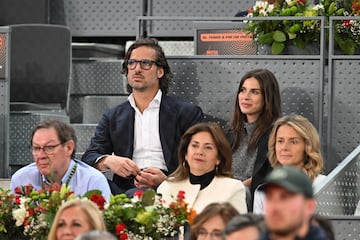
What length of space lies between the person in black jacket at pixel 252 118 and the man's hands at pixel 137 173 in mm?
511

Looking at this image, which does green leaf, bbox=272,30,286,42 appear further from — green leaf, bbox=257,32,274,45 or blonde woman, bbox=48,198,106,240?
blonde woman, bbox=48,198,106,240

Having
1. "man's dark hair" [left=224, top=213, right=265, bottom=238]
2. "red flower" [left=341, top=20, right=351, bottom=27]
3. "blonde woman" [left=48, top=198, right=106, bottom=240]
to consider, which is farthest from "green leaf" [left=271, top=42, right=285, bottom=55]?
"man's dark hair" [left=224, top=213, right=265, bottom=238]

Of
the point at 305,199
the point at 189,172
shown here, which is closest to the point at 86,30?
the point at 189,172

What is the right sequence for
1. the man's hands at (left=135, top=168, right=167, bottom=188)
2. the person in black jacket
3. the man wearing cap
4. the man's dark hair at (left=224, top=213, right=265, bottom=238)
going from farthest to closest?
the person in black jacket → the man's hands at (left=135, top=168, right=167, bottom=188) → the man's dark hair at (left=224, top=213, right=265, bottom=238) → the man wearing cap

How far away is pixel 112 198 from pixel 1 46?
3143mm

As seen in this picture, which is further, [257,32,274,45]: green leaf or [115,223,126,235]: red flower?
[257,32,274,45]: green leaf

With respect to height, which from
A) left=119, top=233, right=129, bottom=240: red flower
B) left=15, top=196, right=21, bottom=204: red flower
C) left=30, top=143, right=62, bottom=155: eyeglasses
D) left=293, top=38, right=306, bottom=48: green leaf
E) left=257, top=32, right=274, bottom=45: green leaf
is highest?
left=257, top=32, right=274, bottom=45: green leaf

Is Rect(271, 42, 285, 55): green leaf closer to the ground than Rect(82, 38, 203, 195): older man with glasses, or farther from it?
farther from it

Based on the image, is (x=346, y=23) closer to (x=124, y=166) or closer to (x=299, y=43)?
(x=299, y=43)

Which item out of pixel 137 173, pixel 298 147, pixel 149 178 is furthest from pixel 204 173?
pixel 137 173

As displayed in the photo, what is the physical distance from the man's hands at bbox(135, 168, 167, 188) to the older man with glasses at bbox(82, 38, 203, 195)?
160 millimetres

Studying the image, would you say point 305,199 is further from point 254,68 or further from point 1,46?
point 1,46

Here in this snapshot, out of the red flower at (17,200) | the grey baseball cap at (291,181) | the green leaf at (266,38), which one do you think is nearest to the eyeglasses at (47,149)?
the red flower at (17,200)

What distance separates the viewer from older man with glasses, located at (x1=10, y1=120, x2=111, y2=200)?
6.34 metres
